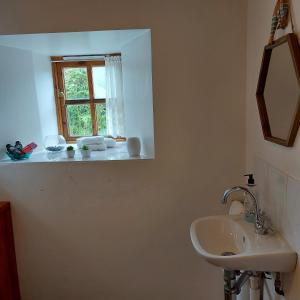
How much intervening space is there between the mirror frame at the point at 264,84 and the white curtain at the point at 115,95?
46.6 inches

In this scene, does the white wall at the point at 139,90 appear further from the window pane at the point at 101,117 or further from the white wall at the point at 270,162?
the white wall at the point at 270,162

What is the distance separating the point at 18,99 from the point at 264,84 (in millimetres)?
1625

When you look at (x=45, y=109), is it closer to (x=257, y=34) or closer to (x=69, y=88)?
(x=69, y=88)

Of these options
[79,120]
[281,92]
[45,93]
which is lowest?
[79,120]

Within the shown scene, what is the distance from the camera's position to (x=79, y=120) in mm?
2342

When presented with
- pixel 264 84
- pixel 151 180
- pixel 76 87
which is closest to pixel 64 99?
pixel 76 87

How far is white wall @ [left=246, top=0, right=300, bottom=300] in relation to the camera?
1.03 meters

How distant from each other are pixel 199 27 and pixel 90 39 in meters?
0.71

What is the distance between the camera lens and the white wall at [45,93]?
2.09 meters

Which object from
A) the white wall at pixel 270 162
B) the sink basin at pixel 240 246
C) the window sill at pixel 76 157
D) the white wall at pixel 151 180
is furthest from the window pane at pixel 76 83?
the sink basin at pixel 240 246

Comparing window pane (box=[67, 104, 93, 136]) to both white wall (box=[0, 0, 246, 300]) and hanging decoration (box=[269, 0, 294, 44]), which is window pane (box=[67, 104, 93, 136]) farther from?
hanging decoration (box=[269, 0, 294, 44])

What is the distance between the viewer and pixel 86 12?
1.58m

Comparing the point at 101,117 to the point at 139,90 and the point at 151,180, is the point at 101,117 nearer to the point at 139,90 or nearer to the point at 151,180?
the point at 139,90

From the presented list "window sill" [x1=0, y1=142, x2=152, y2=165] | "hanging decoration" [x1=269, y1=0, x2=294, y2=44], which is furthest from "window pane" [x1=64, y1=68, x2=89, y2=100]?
"hanging decoration" [x1=269, y1=0, x2=294, y2=44]
